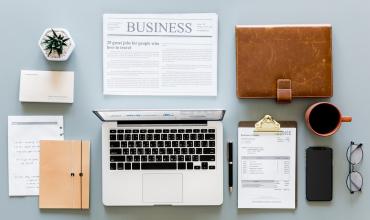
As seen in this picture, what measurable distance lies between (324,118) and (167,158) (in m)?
0.42

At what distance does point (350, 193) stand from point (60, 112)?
794 mm

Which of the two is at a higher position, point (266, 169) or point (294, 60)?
point (294, 60)

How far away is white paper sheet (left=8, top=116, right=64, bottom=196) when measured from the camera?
942mm

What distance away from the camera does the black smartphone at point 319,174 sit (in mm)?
918

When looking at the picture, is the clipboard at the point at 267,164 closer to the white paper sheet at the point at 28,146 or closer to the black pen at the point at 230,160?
the black pen at the point at 230,160

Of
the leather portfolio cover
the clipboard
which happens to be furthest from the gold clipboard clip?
the leather portfolio cover

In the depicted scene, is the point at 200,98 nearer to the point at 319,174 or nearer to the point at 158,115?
the point at 158,115

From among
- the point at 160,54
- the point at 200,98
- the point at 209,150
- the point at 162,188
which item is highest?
the point at 160,54

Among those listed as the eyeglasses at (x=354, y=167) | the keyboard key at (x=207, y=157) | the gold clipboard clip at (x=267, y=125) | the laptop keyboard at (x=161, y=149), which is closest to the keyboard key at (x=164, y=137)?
the laptop keyboard at (x=161, y=149)

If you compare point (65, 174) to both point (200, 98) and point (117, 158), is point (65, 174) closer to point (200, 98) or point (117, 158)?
point (117, 158)

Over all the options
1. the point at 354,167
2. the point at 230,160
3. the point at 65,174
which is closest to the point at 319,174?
the point at 354,167

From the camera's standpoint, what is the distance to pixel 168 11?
938 millimetres

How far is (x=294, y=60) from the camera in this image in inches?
35.5

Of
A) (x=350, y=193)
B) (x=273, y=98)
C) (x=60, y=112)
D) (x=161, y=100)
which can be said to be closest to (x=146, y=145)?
(x=161, y=100)
